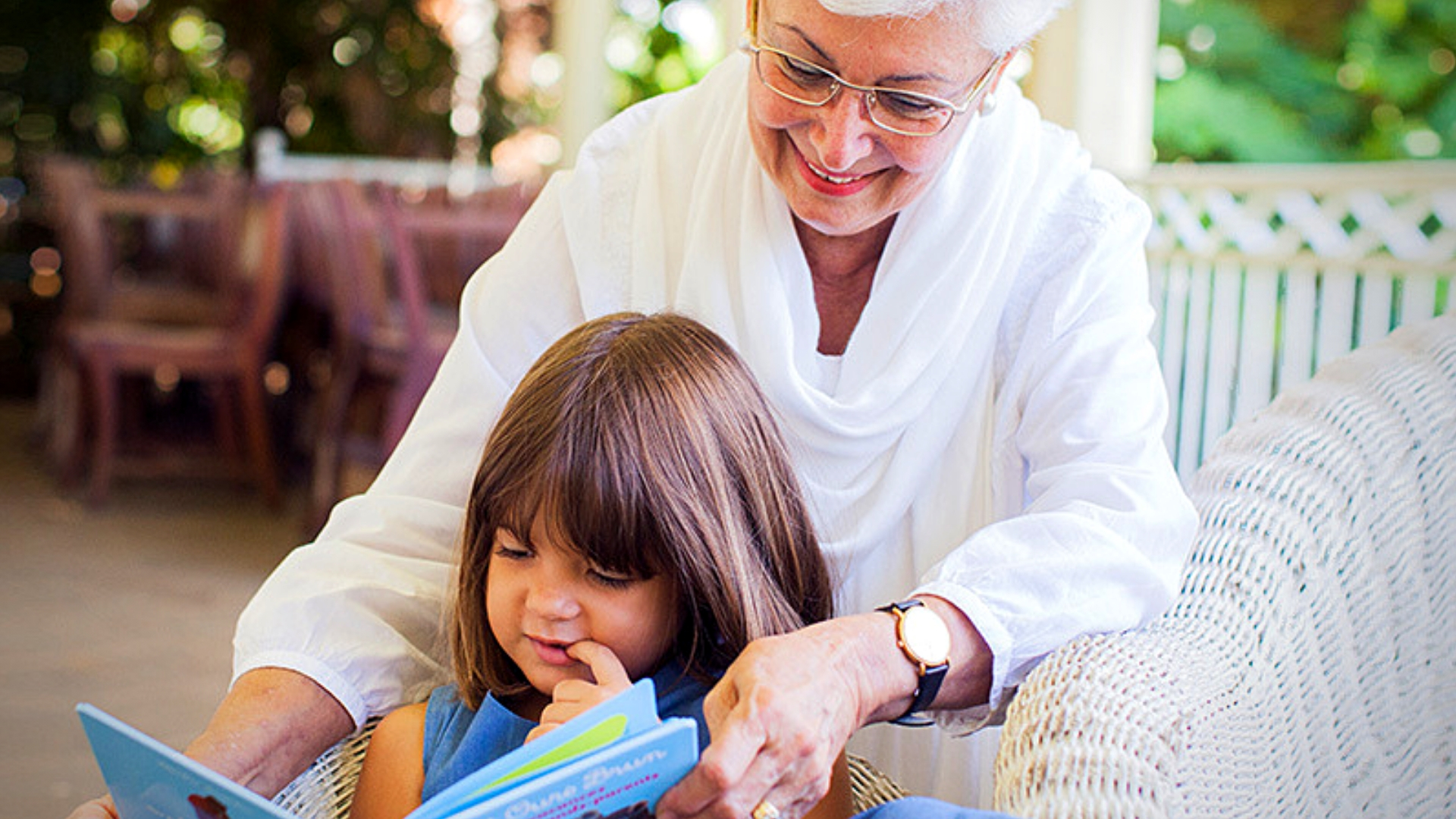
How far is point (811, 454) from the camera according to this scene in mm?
1570

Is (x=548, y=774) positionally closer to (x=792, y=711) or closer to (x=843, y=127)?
(x=792, y=711)

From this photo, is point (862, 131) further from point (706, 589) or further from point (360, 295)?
point (360, 295)

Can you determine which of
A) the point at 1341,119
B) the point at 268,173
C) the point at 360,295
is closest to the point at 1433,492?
the point at 360,295

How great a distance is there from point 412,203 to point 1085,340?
14.9 ft

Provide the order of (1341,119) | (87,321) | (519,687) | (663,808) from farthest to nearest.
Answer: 1. (1341,119)
2. (87,321)
3. (519,687)
4. (663,808)

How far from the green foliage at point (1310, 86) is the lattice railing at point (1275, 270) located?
2911 mm

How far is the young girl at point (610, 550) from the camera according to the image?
129 centimetres

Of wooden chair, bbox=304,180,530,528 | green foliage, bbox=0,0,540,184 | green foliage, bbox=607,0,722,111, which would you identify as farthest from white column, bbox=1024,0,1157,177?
green foliage, bbox=0,0,540,184

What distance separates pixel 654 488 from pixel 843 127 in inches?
15.3

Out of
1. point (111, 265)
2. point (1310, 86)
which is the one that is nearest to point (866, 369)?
point (111, 265)

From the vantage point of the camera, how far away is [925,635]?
1299mm

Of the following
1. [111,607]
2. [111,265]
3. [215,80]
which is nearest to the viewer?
[111,607]

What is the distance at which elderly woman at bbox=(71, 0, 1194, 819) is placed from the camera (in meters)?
1.36

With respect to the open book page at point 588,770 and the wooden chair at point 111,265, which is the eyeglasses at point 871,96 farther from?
the wooden chair at point 111,265
